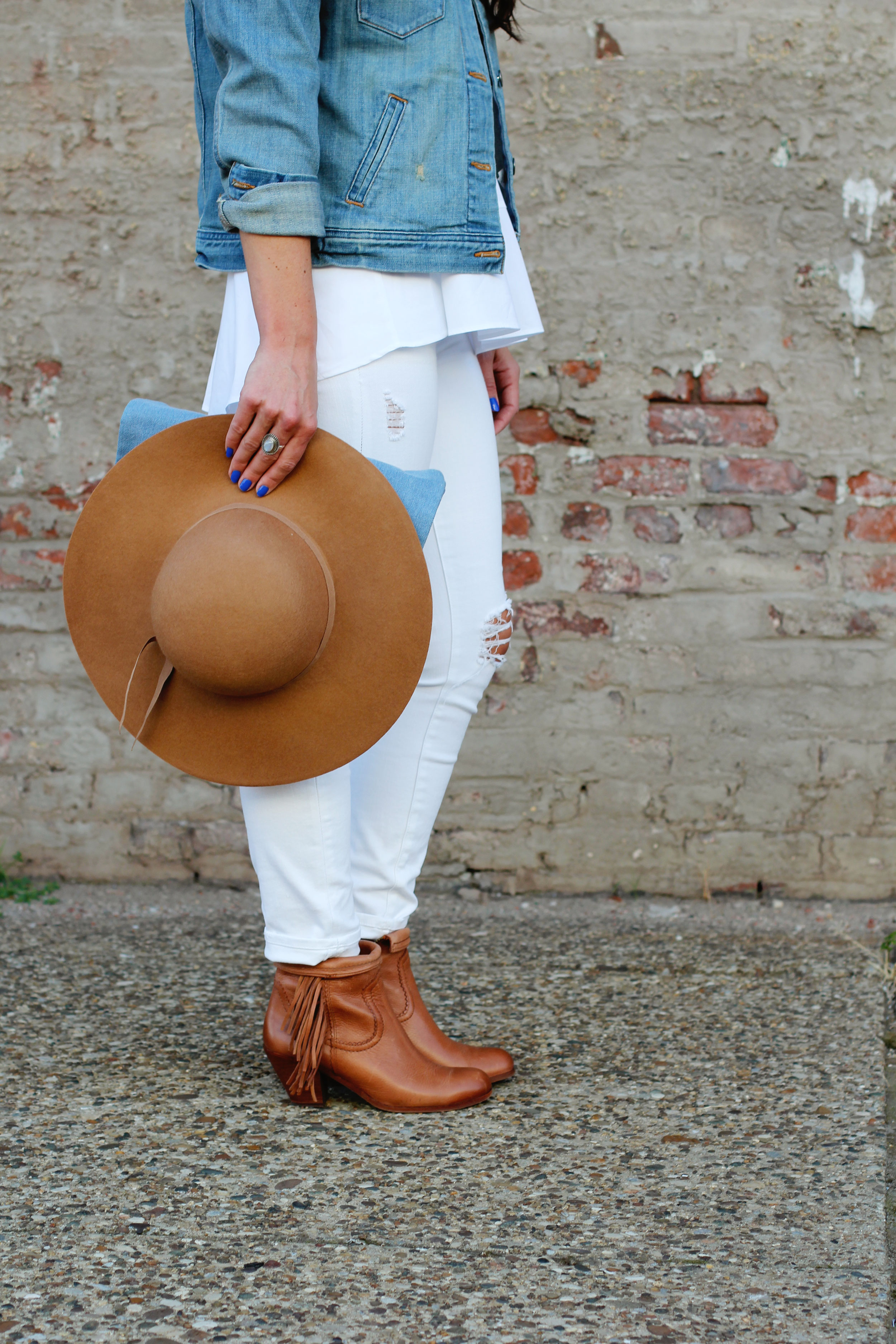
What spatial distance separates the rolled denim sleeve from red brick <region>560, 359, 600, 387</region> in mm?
1349

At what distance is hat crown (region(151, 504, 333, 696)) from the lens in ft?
4.54

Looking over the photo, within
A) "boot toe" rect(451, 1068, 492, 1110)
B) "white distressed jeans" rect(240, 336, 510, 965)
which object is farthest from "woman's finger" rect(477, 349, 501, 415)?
"boot toe" rect(451, 1068, 492, 1110)

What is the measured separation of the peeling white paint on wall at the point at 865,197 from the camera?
8.56 feet

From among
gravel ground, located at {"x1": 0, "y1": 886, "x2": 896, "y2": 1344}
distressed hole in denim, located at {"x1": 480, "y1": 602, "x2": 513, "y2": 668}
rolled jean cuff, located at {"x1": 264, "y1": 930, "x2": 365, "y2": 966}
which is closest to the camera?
gravel ground, located at {"x1": 0, "y1": 886, "x2": 896, "y2": 1344}

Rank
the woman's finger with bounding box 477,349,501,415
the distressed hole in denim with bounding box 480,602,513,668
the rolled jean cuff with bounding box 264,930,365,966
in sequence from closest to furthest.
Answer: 1. the rolled jean cuff with bounding box 264,930,365,966
2. the distressed hole in denim with bounding box 480,602,513,668
3. the woman's finger with bounding box 477,349,501,415

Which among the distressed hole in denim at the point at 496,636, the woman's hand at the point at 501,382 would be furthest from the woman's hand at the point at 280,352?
the woman's hand at the point at 501,382

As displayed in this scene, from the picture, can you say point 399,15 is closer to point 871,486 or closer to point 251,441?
point 251,441

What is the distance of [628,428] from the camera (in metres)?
2.71

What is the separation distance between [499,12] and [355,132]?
17.0 inches

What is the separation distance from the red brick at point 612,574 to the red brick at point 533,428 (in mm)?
278

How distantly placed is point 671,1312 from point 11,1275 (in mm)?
663

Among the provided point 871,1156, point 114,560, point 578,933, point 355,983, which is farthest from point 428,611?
point 578,933

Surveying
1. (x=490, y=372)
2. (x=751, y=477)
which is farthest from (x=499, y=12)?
(x=751, y=477)

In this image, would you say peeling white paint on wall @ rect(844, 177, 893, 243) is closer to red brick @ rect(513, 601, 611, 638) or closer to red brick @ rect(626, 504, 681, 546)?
red brick @ rect(626, 504, 681, 546)
